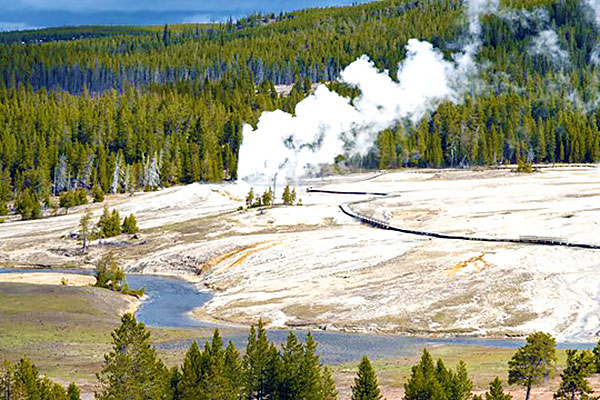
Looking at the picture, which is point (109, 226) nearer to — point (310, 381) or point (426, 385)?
point (310, 381)

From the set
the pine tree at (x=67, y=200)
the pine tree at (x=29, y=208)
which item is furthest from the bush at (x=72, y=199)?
the pine tree at (x=29, y=208)

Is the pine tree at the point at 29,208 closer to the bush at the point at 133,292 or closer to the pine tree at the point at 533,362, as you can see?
the bush at the point at 133,292

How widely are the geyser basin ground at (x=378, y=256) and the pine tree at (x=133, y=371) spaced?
1143 inches

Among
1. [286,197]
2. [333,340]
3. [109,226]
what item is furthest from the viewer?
[286,197]

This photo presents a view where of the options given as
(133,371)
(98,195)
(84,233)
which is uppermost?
(98,195)

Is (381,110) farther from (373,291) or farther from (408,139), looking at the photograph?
(373,291)

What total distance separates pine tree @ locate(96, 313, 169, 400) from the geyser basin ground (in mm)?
29026

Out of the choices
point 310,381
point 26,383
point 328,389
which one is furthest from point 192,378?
point 26,383

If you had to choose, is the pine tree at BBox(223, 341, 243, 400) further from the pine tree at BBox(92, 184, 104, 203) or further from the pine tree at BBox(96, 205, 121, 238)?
the pine tree at BBox(92, 184, 104, 203)

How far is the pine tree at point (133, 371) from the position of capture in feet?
144

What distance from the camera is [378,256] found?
9231 cm

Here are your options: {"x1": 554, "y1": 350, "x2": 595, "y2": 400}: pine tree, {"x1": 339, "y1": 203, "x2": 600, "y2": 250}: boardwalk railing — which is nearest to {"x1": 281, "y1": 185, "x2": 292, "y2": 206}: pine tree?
{"x1": 339, "y1": 203, "x2": 600, "y2": 250}: boardwalk railing

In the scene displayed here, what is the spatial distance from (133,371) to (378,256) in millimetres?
50422

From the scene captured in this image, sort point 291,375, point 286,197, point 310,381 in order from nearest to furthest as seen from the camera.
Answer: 1. point 310,381
2. point 291,375
3. point 286,197
